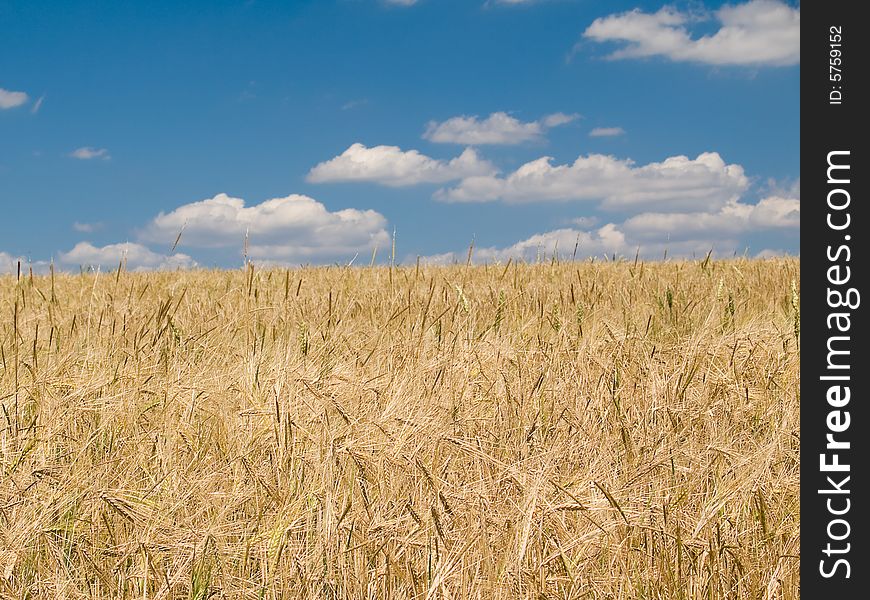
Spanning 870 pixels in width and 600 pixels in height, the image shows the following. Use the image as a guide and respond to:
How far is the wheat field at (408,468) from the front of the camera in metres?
1.76

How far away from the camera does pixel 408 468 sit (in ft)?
7.20

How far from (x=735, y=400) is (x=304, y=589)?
190 cm

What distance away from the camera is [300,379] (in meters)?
2.72
